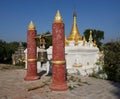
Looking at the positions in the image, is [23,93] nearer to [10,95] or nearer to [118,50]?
[10,95]

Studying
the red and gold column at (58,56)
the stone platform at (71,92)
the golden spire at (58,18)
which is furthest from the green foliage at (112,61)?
the golden spire at (58,18)

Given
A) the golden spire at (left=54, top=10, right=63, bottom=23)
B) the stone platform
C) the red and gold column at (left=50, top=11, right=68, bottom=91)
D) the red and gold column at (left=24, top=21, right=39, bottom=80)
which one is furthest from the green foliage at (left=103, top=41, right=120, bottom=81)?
the golden spire at (left=54, top=10, right=63, bottom=23)

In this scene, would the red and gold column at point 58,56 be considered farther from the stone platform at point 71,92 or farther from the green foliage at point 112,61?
the green foliage at point 112,61

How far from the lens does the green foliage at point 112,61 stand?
13.7 metres

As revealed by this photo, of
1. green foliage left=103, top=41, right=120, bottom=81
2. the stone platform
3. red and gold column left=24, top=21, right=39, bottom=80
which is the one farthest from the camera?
green foliage left=103, top=41, right=120, bottom=81

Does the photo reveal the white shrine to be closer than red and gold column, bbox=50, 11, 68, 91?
No

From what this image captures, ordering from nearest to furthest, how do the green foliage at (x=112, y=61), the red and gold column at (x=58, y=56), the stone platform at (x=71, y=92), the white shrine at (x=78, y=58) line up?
the stone platform at (x=71, y=92) → the red and gold column at (x=58, y=56) → the green foliage at (x=112, y=61) → the white shrine at (x=78, y=58)

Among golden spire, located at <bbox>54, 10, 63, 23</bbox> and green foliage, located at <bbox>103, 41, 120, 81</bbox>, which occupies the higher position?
golden spire, located at <bbox>54, 10, 63, 23</bbox>

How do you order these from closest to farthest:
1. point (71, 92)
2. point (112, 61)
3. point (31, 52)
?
1. point (71, 92)
2. point (31, 52)
3. point (112, 61)

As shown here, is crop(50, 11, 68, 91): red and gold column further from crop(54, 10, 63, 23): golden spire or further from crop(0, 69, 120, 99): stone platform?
crop(0, 69, 120, 99): stone platform

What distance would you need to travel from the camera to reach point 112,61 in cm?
1407

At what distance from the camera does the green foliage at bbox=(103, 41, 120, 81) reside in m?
13.7

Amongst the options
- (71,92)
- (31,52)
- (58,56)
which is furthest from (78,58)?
(71,92)

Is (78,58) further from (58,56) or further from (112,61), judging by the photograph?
(58,56)
